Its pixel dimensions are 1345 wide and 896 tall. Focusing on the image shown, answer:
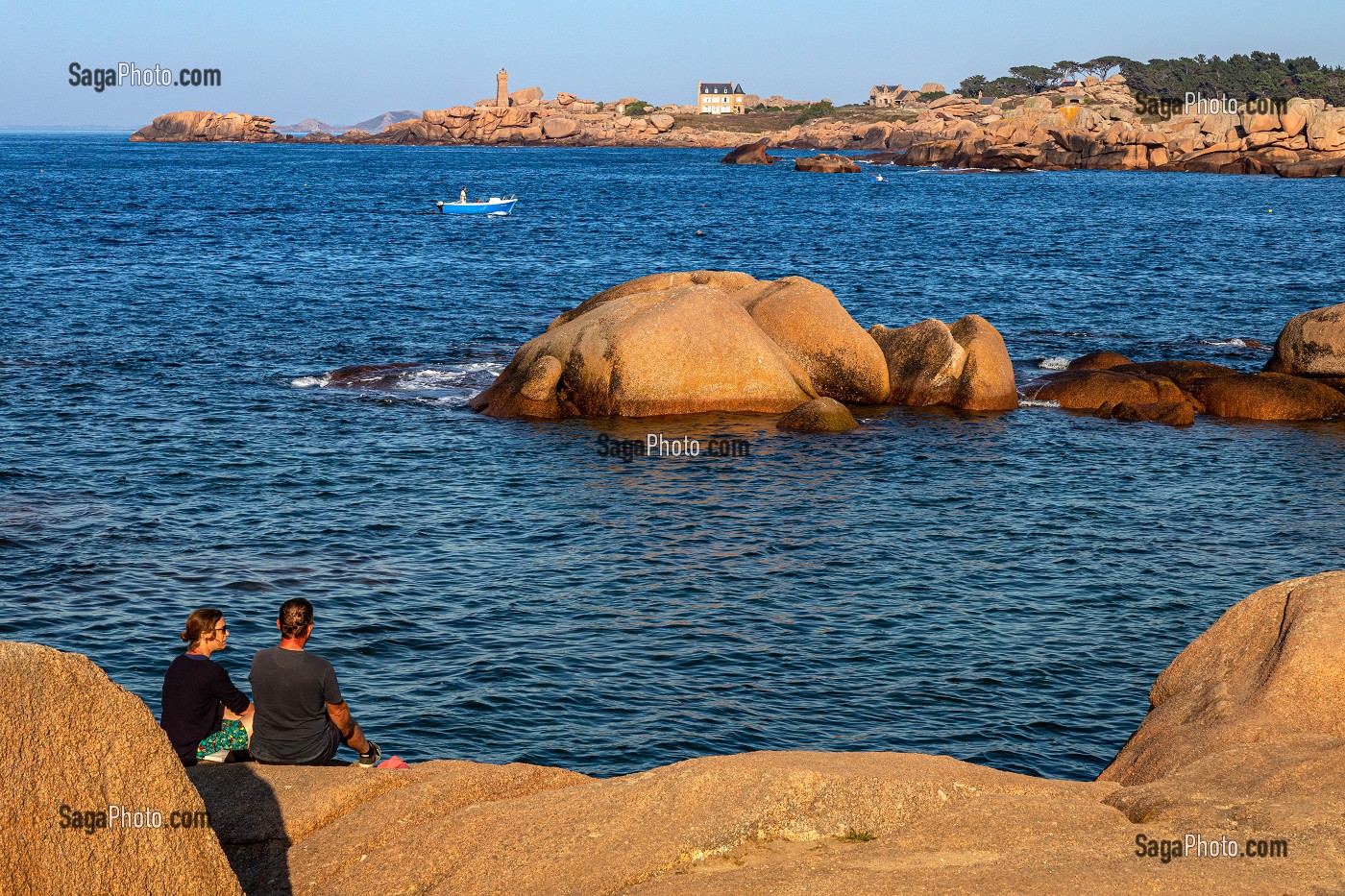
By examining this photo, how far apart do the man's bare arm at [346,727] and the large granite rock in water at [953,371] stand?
23.0m

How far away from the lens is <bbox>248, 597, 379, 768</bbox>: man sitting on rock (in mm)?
10000

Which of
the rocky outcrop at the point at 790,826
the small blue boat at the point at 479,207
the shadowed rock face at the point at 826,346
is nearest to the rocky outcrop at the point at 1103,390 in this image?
the shadowed rock face at the point at 826,346

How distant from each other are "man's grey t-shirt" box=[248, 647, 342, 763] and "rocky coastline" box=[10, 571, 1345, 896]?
1.31 ft

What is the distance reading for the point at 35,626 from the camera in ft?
56.3

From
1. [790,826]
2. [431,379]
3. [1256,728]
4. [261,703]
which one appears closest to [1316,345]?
[431,379]

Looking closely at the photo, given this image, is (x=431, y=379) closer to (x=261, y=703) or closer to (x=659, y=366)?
(x=659, y=366)

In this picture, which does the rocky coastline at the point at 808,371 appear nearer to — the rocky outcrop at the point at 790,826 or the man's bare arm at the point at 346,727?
the man's bare arm at the point at 346,727

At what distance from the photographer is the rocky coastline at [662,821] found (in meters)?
6.34

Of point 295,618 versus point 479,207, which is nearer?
point 295,618

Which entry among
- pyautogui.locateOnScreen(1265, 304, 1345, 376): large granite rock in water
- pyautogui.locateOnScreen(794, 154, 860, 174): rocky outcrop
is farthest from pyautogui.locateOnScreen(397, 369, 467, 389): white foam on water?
pyautogui.locateOnScreen(794, 154, 860, 174): rocky outcrop

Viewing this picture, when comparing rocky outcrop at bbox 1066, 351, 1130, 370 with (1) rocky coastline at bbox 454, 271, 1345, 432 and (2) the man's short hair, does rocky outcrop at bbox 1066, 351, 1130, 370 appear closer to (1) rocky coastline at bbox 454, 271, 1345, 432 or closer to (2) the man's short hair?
(1) rocky coastline at bbox 454, 271, 1345, 432

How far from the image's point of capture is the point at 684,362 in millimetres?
29547

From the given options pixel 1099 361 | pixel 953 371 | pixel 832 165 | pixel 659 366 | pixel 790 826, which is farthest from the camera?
pixel 832 165

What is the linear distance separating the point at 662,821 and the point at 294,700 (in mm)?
3401
